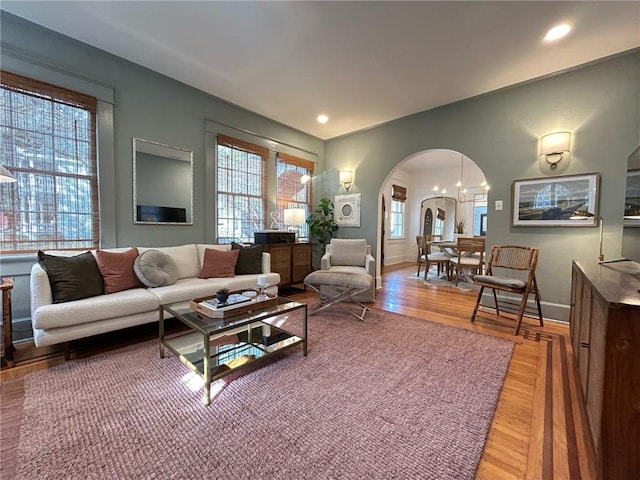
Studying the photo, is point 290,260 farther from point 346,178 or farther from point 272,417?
point 272,417

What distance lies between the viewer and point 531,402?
1610mm

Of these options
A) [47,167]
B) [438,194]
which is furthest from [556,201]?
[47,167]

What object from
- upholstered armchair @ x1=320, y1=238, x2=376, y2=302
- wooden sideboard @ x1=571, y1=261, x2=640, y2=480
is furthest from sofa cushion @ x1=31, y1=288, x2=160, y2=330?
wooden sideboard @ x1=571, y1=261, x2=640, y2=480

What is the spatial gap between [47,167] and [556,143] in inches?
209

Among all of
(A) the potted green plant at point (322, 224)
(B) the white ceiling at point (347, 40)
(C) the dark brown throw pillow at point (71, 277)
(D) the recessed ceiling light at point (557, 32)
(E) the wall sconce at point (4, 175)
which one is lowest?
(C) the dark brown throw pillow at point (71, 277)

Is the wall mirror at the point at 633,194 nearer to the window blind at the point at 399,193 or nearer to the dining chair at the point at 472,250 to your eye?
the dining chair at the point at 472,250

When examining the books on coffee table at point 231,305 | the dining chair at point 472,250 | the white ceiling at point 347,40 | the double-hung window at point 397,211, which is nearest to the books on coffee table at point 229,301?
the books on coffee table at point 231,305

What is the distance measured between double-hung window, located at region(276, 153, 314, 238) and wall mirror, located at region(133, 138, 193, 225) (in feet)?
5.01

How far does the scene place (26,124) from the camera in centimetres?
241

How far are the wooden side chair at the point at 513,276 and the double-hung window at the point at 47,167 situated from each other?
4233 millimetres

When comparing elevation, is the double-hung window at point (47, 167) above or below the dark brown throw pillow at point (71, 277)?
above

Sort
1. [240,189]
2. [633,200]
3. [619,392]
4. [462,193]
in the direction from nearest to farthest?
[619,392] < [633,200] < [240,189] < [462,193]

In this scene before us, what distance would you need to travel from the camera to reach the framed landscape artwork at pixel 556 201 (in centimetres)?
281

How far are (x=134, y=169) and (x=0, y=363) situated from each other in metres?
2.06
